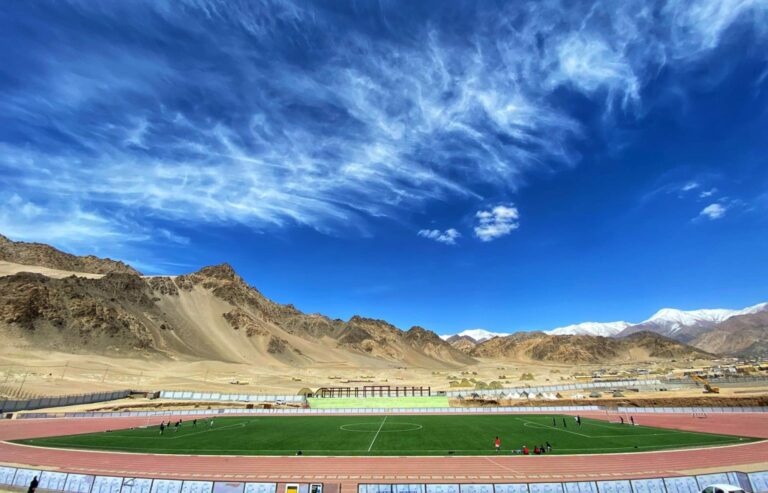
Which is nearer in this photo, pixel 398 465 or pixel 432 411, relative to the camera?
pixel 398 465

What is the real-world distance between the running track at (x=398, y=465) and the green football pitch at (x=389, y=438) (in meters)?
2.60

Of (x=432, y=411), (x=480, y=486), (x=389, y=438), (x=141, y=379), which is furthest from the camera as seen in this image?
(x=141, y=379)

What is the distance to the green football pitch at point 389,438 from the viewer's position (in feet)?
121

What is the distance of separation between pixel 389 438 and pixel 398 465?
13.1m

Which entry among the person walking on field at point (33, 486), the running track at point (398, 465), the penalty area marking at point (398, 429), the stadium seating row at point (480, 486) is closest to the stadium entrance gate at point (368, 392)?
the penalty area marking at point (398, 429)

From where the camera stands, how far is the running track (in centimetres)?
2734

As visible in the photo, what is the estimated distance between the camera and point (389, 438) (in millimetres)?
43375

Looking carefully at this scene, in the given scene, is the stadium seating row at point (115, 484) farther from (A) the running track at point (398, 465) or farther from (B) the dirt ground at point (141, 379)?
(B) the dirt ground at point (141, 379)

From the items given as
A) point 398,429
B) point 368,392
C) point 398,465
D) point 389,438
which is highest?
point 368,392

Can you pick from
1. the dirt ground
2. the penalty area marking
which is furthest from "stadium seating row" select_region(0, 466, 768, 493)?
the dirt ground

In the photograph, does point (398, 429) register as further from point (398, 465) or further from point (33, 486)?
point (33, 486)

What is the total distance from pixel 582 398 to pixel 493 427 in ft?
143

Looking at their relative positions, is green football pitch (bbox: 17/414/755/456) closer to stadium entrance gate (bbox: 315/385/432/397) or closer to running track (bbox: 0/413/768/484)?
running track (bbox: 0/413/768/484)

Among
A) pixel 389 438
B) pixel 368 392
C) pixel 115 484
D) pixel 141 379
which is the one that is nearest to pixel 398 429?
pixel 389 438
